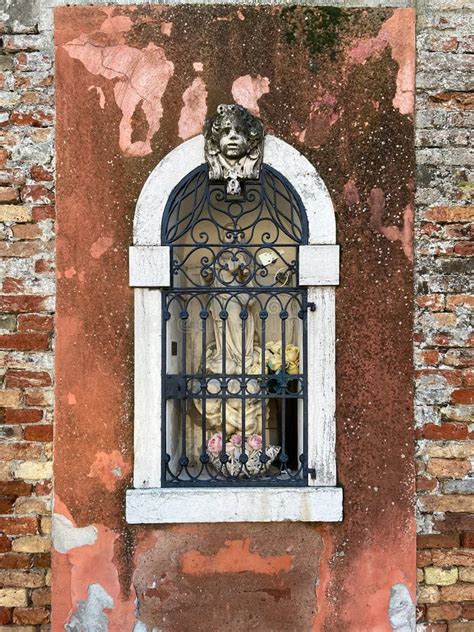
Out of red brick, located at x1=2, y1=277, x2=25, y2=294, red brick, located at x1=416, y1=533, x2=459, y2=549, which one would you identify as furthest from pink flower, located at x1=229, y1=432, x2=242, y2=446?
red brick, located at x1=2, y1=277, x2=25, y2=294

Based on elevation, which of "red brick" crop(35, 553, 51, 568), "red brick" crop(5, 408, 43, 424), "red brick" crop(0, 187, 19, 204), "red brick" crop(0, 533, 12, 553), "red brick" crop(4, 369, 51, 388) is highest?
"red brick" crop(0, 187, 19, 204)

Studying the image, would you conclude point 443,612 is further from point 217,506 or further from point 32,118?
point 32,118

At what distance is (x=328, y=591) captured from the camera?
325 centimetres

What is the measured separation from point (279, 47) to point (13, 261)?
1.87 meters

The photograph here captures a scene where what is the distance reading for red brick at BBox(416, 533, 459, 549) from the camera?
10.8 feet

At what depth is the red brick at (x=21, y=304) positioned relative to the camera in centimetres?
331

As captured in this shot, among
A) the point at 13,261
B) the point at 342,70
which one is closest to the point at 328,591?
the point at 13,261

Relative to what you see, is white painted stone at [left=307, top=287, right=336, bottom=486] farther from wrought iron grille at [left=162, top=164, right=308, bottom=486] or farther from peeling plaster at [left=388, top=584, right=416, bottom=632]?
peeling plaster at [left=388, top=584, right=416, bottom=632]

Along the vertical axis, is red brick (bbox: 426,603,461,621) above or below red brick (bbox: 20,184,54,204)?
below

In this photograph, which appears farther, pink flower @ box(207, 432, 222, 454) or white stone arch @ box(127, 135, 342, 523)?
pink flower @ box(207, 432, 222, 454)

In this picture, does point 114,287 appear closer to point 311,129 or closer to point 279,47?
point 311,129

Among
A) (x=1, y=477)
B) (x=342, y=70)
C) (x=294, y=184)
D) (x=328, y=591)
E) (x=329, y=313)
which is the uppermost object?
(x=342, y=70)

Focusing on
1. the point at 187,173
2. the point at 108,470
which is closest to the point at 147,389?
the point at 108,470

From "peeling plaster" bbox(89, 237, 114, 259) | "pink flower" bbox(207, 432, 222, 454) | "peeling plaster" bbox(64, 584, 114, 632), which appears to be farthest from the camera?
"pink flower" bbox(207, 432, 222, 454)
